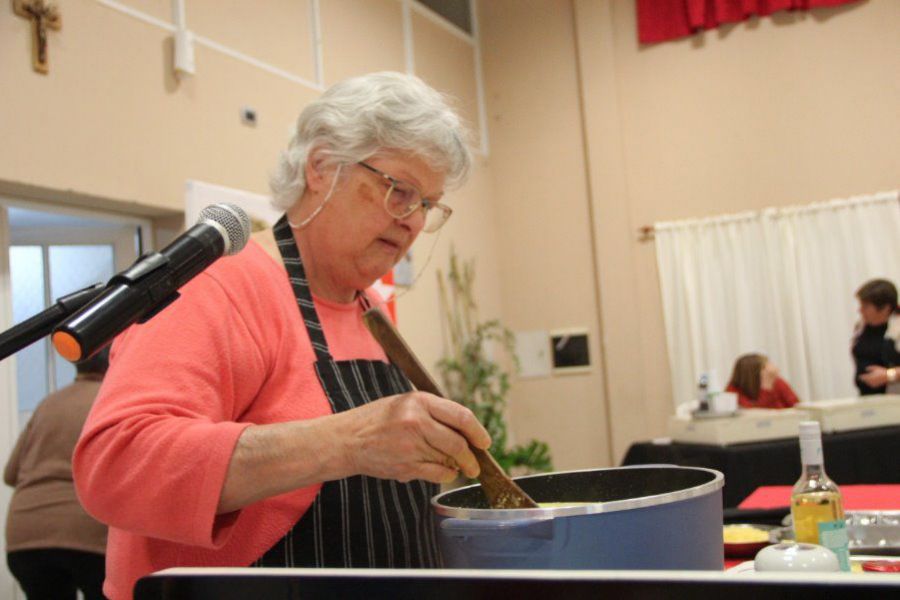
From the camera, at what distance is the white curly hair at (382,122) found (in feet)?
4.38

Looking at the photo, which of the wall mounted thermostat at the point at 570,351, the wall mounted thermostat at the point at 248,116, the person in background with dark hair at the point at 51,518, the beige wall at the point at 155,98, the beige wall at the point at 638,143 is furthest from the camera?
the wall mounted thermostat at the point at 570,351

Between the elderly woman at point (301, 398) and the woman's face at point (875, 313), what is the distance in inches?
166

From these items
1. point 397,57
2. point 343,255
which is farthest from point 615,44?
point 343,255

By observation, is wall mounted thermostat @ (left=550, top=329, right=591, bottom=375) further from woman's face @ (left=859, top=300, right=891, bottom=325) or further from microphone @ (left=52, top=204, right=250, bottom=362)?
microphone @ (left=52, top=204, right=250, bottom=362)

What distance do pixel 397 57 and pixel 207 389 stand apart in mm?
5252

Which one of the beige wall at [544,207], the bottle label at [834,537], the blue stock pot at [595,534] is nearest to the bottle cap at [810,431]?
the bottle label at [834,537]

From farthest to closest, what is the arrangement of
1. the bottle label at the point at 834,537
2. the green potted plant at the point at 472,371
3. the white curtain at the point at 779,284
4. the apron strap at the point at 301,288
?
the green potted plant at the point at 472,371 < the white curtain at the point at 779,284 < the apron strap at the point at 301,288 < the bottle label at the point at 834,537

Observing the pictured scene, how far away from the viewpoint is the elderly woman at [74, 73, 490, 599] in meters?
0.96

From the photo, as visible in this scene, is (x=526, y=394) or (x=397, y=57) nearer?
(x=397, y=57)

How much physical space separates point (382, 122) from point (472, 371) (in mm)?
4949

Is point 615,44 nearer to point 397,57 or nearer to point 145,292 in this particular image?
point 397,57

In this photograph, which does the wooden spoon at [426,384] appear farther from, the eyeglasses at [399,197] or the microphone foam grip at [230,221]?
the eyeglasses at [399,197]

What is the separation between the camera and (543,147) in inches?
274

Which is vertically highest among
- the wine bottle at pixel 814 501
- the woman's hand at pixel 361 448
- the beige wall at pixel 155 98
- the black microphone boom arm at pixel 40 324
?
the beige wall at pixel 155 98
